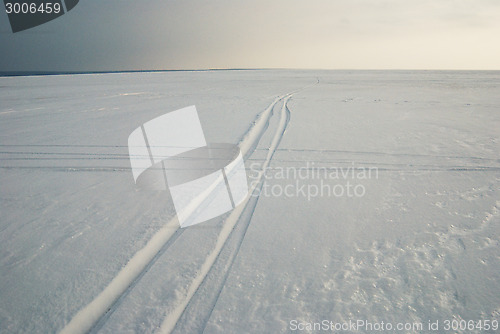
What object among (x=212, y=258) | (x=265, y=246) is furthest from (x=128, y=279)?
(x=265, y=246)

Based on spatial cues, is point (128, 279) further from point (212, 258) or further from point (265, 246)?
point (265, 246)

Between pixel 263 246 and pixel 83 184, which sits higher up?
pixel 83 184

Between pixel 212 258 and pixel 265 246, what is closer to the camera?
pixel 212 258

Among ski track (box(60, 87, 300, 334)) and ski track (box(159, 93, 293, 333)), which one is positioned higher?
ski track (box(60, 87, 300, 334))

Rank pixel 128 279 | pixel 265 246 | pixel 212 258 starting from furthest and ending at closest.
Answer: pixel 265 246 → pixel 212 258 → pixel 128 279

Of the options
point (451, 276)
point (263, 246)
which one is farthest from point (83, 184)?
point (451, 276)

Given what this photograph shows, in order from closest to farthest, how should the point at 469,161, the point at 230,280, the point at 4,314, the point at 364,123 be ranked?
the point at 4,314
the point at 230,280
the point at 469,161
the point at 364,123

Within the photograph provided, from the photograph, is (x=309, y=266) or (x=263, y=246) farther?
(x=263, y=246)

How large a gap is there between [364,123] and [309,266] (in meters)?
4.75

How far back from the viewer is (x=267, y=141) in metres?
4.34

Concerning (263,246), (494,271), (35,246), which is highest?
(35,246)

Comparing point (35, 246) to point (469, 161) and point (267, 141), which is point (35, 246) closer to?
point (267, 141)

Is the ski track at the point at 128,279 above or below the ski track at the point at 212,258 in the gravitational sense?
above

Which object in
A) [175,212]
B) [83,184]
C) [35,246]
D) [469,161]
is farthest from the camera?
[469,161]
